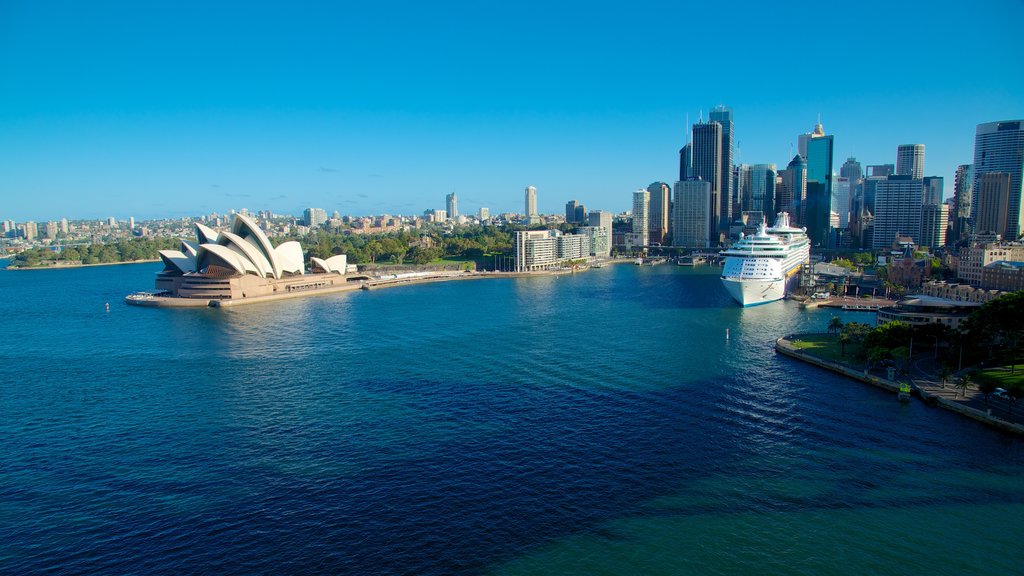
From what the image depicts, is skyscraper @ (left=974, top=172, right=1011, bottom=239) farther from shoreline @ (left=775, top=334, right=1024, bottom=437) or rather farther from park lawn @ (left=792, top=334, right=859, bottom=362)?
shoreline @ (left=775, top=334, right=1024, bottom=437)

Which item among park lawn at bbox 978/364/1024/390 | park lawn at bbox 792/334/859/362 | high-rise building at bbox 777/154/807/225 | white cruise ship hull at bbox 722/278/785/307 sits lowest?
park lawn at bbox 792/334/859/362

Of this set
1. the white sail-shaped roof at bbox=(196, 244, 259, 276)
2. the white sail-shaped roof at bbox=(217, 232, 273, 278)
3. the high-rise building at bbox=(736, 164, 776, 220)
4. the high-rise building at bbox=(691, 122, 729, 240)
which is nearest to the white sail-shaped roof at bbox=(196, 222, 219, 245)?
the white sail-shaped roof at bbox=(217, 232, 273, 278)

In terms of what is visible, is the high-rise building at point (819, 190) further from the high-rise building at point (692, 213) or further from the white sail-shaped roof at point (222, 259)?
the white sail-shaped roof at point (222, 259)

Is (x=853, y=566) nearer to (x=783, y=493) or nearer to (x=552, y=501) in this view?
(x=783, y=493)

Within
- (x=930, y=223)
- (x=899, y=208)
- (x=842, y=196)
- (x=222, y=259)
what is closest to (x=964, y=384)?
(x=222, y=259)

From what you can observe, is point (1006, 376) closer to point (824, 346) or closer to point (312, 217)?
point (824, 346)
